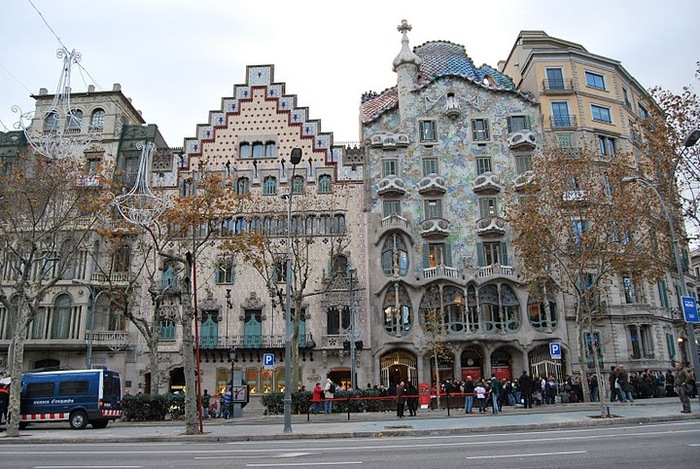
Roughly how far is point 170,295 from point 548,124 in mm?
30558

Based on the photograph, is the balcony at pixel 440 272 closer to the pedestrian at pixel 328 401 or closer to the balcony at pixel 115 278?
the pedestrian at pixel 328 401

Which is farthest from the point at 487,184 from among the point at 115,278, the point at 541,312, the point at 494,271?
the point at 115,278

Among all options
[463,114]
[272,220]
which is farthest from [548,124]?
[272,220]

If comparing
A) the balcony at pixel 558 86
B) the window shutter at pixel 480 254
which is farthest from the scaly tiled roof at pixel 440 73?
the window shutter at pixel 480 254

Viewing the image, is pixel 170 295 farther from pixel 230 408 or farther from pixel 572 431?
pixel 572 431

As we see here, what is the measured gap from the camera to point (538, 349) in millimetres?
39000

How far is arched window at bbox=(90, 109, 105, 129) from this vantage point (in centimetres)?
4372

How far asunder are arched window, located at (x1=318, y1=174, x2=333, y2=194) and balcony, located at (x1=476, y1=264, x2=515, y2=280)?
12302 millimetres

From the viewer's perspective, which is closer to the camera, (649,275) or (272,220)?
(649,275)

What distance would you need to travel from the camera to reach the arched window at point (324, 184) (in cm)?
A: 4197

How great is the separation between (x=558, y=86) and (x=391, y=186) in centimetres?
1581

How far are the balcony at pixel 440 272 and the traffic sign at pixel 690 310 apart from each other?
692 inches

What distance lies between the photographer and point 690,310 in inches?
870

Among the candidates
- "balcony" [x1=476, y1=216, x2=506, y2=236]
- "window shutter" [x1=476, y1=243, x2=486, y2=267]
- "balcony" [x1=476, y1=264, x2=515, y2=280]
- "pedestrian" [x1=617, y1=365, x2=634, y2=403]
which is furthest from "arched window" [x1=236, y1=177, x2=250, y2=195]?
"pedestrian" [x1=617, y1=365, x2=634, y2=403]
